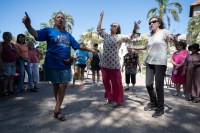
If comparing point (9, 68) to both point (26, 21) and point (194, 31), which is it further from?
point (194, 31)

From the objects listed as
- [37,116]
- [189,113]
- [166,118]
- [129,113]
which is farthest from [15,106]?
[189,113]

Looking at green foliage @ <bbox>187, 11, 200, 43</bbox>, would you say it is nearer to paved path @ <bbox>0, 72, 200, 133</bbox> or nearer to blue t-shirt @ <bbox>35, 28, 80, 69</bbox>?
paved path @ <bbox>0, 72, 200, 133</bbox>

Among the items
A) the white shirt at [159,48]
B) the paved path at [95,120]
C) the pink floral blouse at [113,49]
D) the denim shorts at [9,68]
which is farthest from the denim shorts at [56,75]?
the denim shorts at [9,68]

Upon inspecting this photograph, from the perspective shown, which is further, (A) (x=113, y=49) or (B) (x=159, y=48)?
(A) (x=113, y=49)

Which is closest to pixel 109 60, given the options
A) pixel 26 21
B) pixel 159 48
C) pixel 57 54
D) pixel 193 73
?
pixel 159 48

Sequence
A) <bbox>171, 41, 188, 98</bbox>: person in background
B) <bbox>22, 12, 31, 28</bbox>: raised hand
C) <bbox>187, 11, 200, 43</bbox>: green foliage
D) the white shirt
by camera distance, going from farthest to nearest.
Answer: <bbox>187, 11, 200, 43</bbox>: green foliage < <bbox>171, 41, 188, 98</bbox>: person in background < the white shirt < <bbox>22, 12, 31, 28</bbox>: raised hand

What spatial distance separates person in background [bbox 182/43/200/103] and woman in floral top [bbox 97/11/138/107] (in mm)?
2510

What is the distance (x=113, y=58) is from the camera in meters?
3.55

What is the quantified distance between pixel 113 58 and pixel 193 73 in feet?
9.62

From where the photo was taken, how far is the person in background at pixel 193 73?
4.47 m

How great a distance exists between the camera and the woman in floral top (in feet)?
11.6

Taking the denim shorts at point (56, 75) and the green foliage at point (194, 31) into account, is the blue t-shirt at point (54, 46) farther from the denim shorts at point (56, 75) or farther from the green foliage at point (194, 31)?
the green foliage at point (194, 31)

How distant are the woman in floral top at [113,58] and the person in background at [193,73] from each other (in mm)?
2510

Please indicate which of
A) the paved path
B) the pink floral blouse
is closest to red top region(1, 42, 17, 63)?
the paved path
